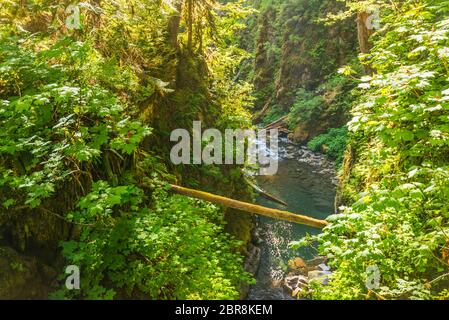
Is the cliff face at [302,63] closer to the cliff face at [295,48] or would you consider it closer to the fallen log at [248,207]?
the cliff face at [295,48]

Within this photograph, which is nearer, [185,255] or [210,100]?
[185,255]

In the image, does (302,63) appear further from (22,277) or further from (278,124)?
(22,277)

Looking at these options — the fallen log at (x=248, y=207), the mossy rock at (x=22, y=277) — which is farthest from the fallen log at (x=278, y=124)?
the mossy rock at (x=22, y=277)

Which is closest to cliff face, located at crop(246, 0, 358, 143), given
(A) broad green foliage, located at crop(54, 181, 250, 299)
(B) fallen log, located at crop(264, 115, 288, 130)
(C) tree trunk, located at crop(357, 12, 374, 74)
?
(B) fallen log, located at crop(264, 115, 288, 130)

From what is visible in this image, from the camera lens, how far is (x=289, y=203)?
13.7 metres

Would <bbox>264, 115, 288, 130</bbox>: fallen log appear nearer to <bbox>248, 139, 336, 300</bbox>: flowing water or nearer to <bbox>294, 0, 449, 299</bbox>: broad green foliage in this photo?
<bbox>248, 139, 336, 300</bbox>: flowing water

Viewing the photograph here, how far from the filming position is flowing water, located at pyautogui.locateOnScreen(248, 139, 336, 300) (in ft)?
30.0

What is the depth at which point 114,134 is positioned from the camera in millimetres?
4793

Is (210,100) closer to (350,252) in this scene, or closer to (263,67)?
(350,252)

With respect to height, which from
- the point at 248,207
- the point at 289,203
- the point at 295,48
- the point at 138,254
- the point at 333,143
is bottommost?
the point at 138,254

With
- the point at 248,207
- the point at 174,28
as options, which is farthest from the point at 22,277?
the point at 174,28

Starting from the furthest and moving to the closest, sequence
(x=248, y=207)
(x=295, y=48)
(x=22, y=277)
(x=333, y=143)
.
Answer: (x=295, y=48)
(x=333, y=143)
(x=248, y=207)
(x=22, y=277)
